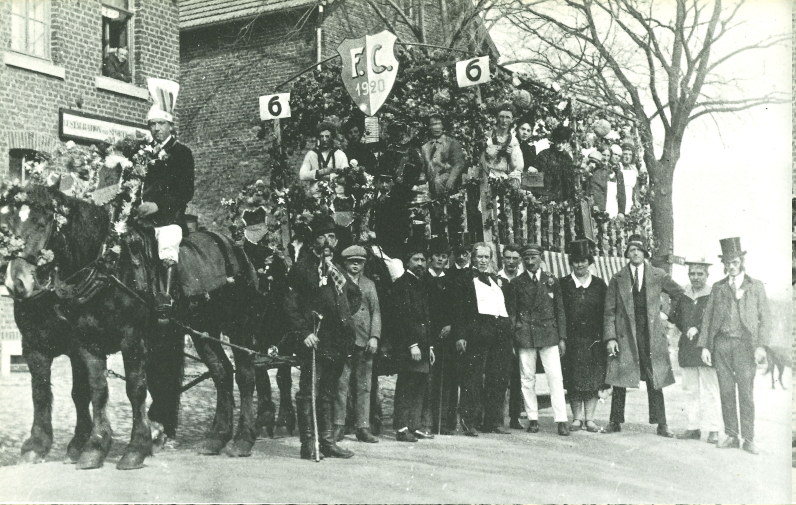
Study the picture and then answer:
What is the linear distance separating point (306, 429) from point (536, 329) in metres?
3.08

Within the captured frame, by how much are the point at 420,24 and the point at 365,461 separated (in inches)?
534

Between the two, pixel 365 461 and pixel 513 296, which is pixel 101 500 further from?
pixel 513 296

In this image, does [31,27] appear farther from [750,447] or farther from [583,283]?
[750,447]

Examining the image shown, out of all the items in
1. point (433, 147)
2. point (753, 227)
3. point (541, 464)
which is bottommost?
point (541, 464)

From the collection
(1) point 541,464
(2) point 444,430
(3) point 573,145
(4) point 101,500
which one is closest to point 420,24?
(3) point 573,145

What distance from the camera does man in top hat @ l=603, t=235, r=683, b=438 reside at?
10.4m

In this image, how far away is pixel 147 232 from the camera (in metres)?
8.34

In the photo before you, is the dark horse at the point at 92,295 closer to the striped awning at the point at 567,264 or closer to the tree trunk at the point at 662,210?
the striped awning at the point at 567,264

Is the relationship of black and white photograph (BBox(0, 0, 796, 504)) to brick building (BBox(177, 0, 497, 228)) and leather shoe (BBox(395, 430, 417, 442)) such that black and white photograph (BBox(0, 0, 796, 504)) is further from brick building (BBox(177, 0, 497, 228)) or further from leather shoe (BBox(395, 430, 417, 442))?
brick building (BBox(177, 0, 497, 228))

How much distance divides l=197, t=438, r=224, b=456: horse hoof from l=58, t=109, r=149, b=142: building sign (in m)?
6.51

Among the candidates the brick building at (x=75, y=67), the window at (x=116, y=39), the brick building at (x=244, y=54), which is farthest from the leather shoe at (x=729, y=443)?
the brick building at (x=244, y=54)

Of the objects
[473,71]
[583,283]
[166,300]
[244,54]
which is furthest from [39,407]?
[244,54]

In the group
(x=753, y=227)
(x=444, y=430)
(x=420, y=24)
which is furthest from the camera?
(x=420, y=24)

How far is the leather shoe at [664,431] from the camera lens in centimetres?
1017
